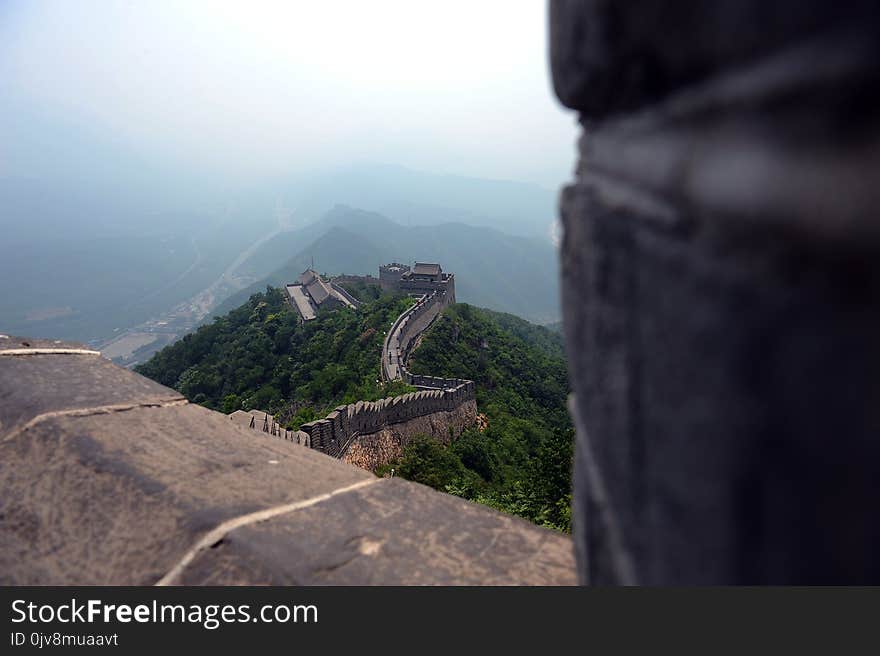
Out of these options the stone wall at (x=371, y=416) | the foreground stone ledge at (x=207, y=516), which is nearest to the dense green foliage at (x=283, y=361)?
the stone wall at (x=371, y=416)

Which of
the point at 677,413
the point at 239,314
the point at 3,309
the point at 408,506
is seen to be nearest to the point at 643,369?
the point at 677,413

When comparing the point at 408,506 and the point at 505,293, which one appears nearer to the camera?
the point at 408,506

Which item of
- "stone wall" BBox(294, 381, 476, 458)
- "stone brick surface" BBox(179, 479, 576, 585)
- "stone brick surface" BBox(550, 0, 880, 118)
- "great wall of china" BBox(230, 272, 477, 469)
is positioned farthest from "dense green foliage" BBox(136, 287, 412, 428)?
"stone brick surface" BBox(550, 0, 880, 118)

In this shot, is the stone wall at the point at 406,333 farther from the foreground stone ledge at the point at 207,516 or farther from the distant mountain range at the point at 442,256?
the distant mountain range at the point at 442,256

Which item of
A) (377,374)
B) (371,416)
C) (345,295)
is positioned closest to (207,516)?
(371,416)

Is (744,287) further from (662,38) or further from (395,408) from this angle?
(395,408)

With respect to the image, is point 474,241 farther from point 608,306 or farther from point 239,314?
point 608,306
